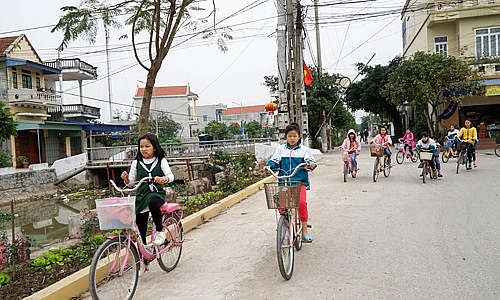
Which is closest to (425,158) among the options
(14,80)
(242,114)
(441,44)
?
(441,44)

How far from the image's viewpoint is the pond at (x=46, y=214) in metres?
12.4

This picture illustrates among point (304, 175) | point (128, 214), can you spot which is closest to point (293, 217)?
point (304, 175)

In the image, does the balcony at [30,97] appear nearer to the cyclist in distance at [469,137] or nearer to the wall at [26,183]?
the wall at [26,183]

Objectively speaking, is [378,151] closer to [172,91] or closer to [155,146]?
[155,146]

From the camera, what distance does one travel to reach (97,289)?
4.06 m

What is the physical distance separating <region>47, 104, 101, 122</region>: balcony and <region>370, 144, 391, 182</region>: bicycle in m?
25.2

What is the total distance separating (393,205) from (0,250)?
678 centimetres

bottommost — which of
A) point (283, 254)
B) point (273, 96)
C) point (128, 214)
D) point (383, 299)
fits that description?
point (383, 299)

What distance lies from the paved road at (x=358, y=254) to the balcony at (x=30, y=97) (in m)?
23.1

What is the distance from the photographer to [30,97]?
94.6ft

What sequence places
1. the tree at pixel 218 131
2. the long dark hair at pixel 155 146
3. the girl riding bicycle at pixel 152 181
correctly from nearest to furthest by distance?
the girl riding bicycle at pixel 152 181, the long dark hair at pixel 155 146, the tree at pixel 218 131

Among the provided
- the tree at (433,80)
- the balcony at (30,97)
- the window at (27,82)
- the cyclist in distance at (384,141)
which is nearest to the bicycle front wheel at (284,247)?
the cyclist in distance at (384,141)

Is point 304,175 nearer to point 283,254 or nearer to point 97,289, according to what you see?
point 283,254

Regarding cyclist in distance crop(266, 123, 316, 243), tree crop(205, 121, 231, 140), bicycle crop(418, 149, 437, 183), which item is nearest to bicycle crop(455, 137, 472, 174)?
bicycle crop(418, 149, 437, 183)
